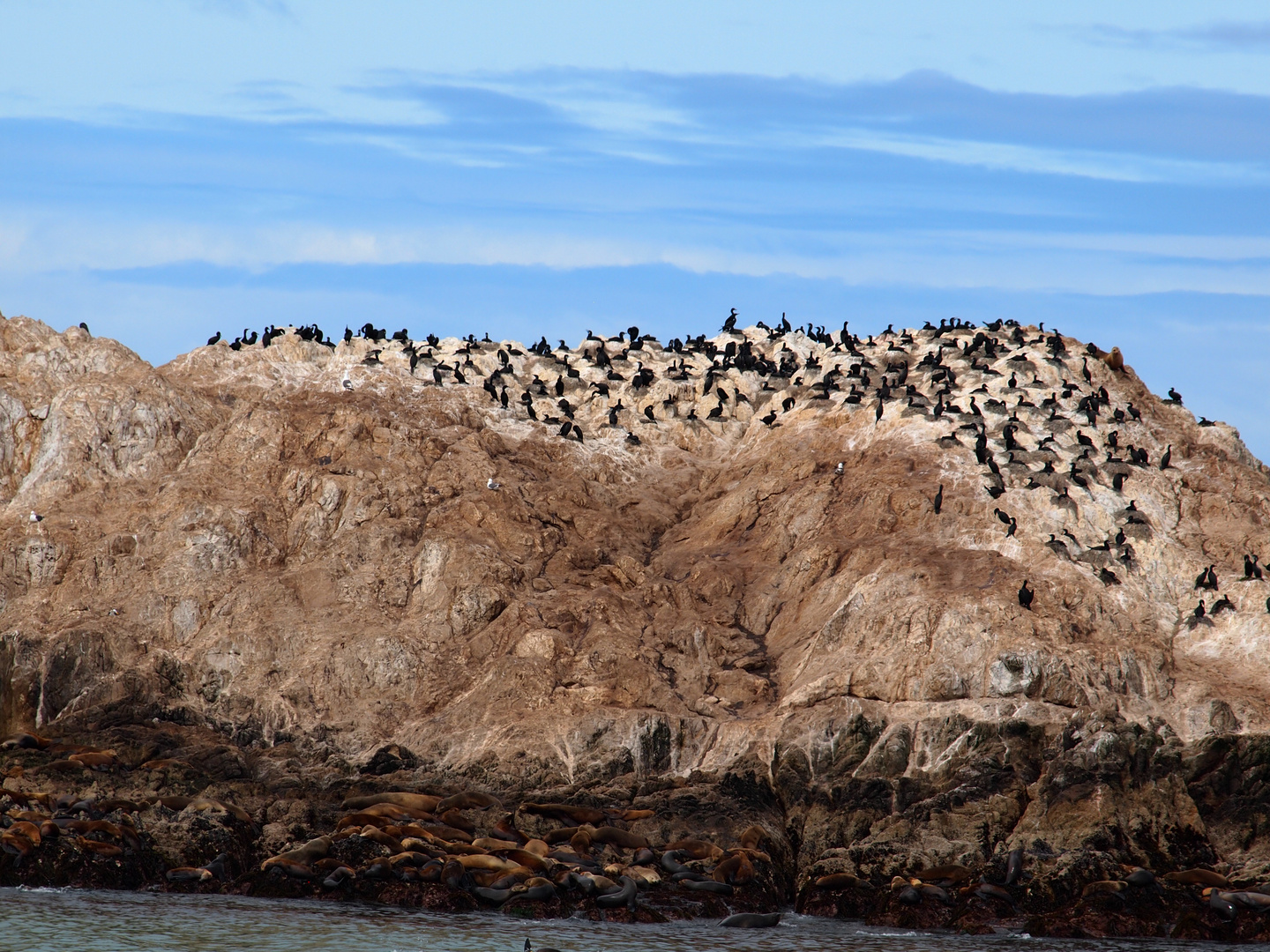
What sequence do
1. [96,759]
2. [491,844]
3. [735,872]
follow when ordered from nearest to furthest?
[735,872], [491,844], [96,759]

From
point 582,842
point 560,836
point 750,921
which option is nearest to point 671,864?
point 582,842

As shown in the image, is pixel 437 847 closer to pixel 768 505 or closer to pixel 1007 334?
pixel 768 505

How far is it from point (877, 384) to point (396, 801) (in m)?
25.7

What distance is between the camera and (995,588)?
41938mm

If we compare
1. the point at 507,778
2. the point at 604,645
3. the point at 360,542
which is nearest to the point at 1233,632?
the point at 604,645

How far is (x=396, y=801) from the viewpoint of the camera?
37.8 meters

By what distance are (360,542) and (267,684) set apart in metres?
5.74

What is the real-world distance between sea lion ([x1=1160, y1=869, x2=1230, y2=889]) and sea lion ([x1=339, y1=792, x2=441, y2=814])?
58.1 ft

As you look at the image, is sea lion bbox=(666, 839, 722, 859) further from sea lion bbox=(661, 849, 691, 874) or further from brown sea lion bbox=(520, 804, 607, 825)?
brown sea lion bbox=(520, 804, 607, 825)

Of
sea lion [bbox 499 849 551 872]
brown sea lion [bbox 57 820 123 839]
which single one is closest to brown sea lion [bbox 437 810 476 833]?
sea lion [bbox 499 849 551 872]

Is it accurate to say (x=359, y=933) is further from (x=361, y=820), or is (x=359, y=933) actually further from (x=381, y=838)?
(x=361, y=820)

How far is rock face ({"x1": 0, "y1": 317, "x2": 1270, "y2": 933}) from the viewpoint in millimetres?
38500

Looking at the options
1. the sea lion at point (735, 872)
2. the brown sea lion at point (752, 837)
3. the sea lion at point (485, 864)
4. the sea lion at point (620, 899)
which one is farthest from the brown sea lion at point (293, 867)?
the brown sea lion at point (752, 837)

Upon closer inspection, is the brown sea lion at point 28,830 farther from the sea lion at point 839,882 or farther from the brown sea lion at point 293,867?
the sea lion at point 839,882
